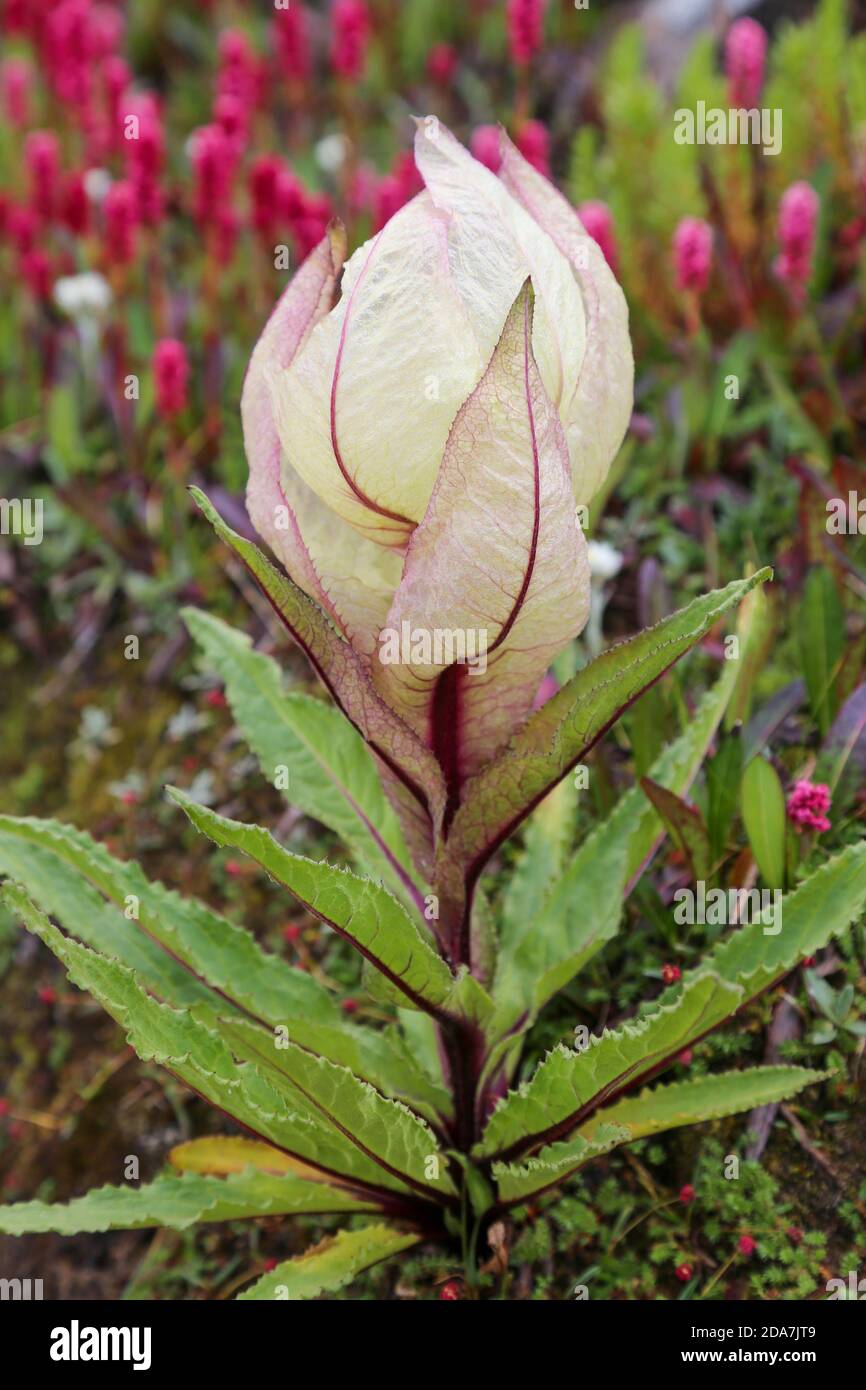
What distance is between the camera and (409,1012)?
1.85 metres

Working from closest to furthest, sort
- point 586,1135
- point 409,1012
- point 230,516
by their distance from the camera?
point 586,1135 → point 409,1012 → point 230,516

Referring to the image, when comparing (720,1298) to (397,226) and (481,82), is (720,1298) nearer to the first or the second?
(397,226)

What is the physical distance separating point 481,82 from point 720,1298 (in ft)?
13.2

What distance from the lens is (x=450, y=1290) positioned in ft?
5.97

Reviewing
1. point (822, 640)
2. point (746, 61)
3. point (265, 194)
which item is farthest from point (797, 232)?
point (265, 194)

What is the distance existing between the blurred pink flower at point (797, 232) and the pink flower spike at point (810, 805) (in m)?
1.34

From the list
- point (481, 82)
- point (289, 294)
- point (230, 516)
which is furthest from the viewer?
point (481, 82)

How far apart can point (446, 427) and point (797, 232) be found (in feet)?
5.76

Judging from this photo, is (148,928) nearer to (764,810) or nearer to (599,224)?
(764,810)

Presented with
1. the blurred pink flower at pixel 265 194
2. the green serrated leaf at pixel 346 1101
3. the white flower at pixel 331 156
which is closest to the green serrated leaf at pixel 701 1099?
the green serrated leaf at pixel 346 1101

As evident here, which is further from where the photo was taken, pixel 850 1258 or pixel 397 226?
pixel 850 1258

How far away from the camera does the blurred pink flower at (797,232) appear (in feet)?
8.76
